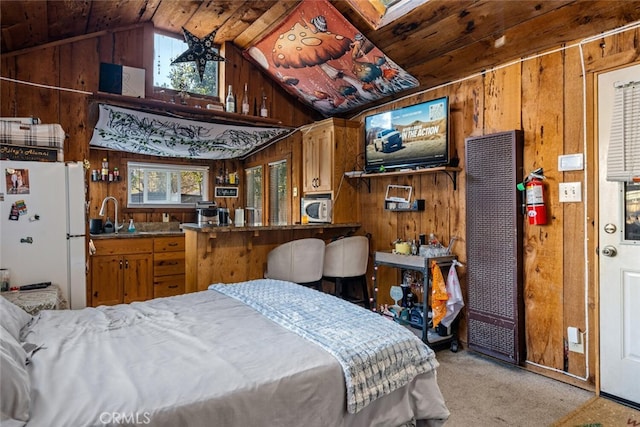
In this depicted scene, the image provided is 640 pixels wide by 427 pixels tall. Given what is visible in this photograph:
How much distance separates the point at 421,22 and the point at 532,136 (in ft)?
4.14

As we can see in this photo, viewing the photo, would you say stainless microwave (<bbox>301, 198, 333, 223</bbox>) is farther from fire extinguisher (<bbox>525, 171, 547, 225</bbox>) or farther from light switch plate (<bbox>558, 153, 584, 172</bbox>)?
light switch plate (<bbox>558, 153, 584, 172</bbox>)

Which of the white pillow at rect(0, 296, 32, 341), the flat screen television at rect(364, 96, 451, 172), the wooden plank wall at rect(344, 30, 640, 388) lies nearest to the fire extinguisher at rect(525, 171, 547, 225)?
the wooden plank wall at rect(344, 30, 640, 388)

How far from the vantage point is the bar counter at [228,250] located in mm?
3305

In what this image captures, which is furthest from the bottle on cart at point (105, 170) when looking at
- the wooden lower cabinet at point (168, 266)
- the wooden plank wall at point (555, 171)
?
the wooden plank wall at point (555, 171)

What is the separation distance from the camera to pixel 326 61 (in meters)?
3.97

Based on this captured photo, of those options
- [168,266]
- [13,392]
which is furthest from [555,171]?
[168,266]

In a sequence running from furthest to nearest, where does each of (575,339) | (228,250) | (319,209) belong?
(319,209) → (228,250) → (575,339)

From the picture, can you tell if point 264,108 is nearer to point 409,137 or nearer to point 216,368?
point 409,137

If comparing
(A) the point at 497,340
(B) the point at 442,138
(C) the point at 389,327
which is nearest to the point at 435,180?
(B) the point at 442,138

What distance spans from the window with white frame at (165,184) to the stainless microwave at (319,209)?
2.15 meters

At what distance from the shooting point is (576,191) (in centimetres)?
262

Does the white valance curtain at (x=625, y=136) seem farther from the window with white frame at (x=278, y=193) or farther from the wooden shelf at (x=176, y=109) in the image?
the window with white frame at (x=278, y=193)

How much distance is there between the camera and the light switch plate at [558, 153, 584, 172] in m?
2.59

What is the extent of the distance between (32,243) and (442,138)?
336cm
